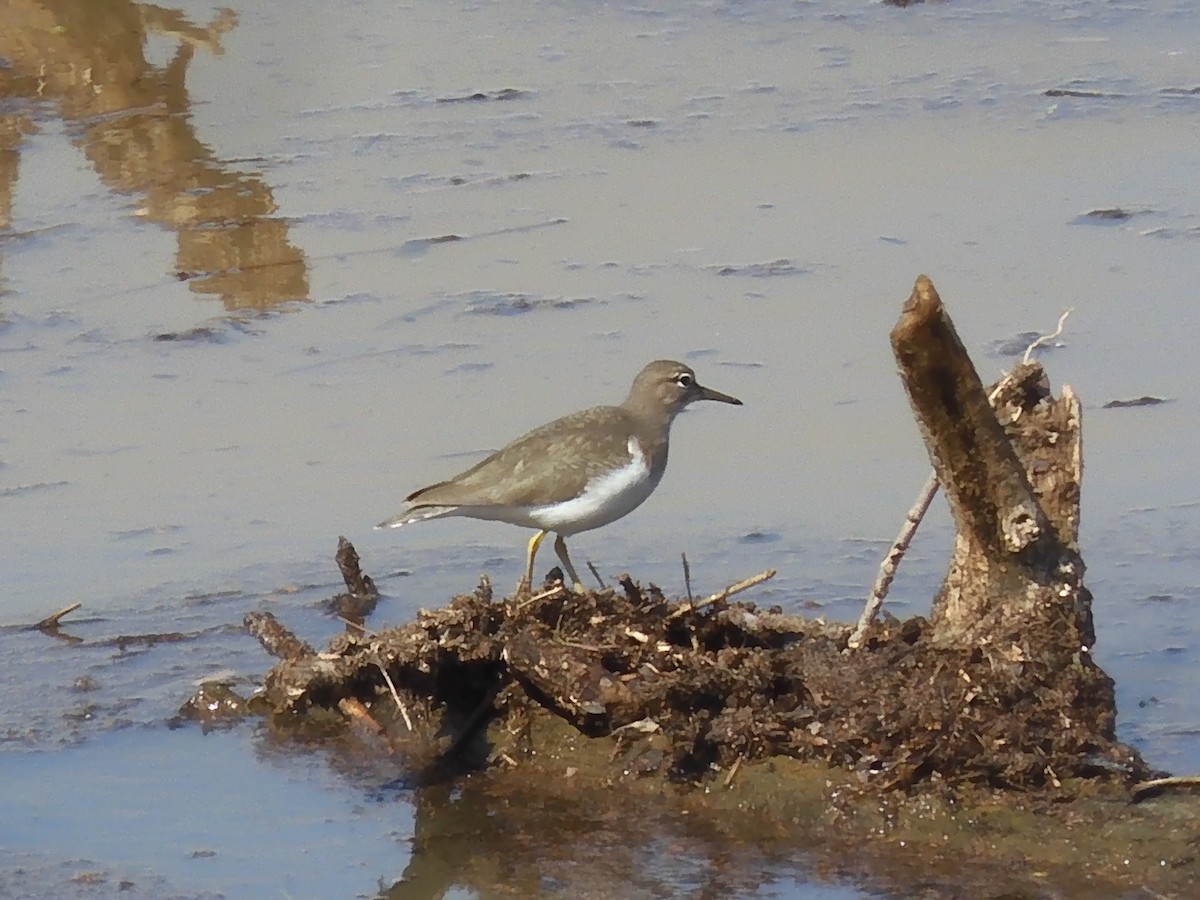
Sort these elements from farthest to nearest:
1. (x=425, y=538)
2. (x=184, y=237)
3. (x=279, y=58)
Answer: (x=279, y=58) < (x=184, y=237) < (x=425, y=538)

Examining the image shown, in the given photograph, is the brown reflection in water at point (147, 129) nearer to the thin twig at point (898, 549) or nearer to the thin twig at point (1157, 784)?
the thin twig at point (898, 549)

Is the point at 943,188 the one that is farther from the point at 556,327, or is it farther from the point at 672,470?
the point at 672,470

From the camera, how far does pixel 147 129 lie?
40.9 feet

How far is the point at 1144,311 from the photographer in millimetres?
9266

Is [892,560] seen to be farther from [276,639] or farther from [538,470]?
[276,639]

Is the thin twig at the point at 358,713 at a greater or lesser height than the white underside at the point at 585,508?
lesser

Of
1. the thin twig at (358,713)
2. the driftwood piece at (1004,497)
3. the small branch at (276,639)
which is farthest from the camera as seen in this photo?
the small branch at (276,639)

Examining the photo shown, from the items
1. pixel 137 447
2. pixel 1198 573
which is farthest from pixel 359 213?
pixel 1198 573

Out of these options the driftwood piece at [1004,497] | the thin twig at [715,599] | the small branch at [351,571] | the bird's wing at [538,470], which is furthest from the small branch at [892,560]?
the small branch at [351,571]

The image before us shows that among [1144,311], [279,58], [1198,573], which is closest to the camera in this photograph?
[1198,573]

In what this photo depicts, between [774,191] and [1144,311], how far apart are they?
2.61 metres

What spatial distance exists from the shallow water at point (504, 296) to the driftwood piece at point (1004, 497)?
0.76 metres

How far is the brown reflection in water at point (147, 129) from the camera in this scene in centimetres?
1058

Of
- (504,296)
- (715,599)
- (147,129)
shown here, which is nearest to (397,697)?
(715,599)
